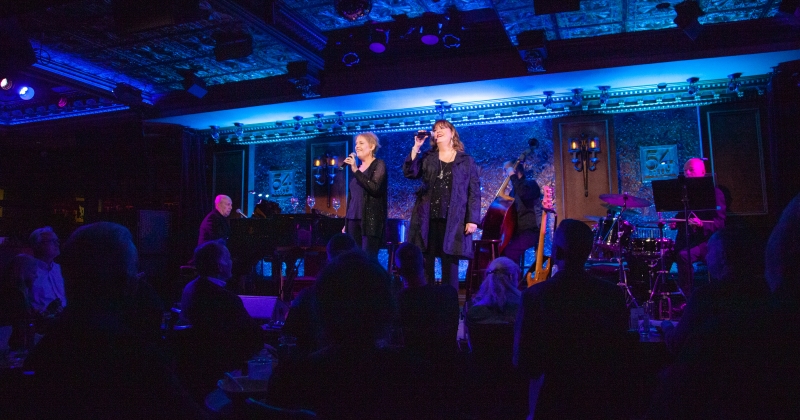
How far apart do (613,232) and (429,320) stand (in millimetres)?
4439

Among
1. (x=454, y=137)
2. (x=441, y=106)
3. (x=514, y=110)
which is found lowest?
(x=454, y=137)

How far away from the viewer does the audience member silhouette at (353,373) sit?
5.26ft

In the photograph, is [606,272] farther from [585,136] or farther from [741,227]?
[741,227]

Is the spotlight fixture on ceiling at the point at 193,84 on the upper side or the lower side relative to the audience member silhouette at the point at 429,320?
upper

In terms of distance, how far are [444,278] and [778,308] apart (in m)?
3.51

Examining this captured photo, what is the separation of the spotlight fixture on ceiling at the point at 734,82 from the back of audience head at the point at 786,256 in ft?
23.8

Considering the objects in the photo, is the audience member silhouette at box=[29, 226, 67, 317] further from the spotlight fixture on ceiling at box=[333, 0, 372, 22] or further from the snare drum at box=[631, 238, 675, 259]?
the snare drum at box=[631, 238, 675, 259]

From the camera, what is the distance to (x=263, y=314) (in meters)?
4.76

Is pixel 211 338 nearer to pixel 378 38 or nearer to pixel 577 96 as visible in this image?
→ pixel 378 38

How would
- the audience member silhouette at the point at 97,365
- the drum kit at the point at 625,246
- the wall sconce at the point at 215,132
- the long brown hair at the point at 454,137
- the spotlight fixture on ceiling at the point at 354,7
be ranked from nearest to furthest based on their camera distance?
the audience member silhouette at the point at 97,365 < the long brown hair at the point at 454,137 < the spotlight fixture on ceiling at the point at 354,7 < the drum kit at the point at 625,246 < the wall sconce at the point at 215,132

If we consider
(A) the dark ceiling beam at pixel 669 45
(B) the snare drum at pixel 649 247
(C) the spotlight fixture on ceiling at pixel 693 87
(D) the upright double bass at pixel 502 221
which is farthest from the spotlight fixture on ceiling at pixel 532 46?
(B) the snare drum at pixel 649 247

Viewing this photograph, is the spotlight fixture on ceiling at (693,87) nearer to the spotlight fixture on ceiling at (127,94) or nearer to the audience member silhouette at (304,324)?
the audience member silhouette at (304,324)

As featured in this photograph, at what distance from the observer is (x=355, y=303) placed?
1.64m

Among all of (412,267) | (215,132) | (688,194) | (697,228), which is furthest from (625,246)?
(215,132)
